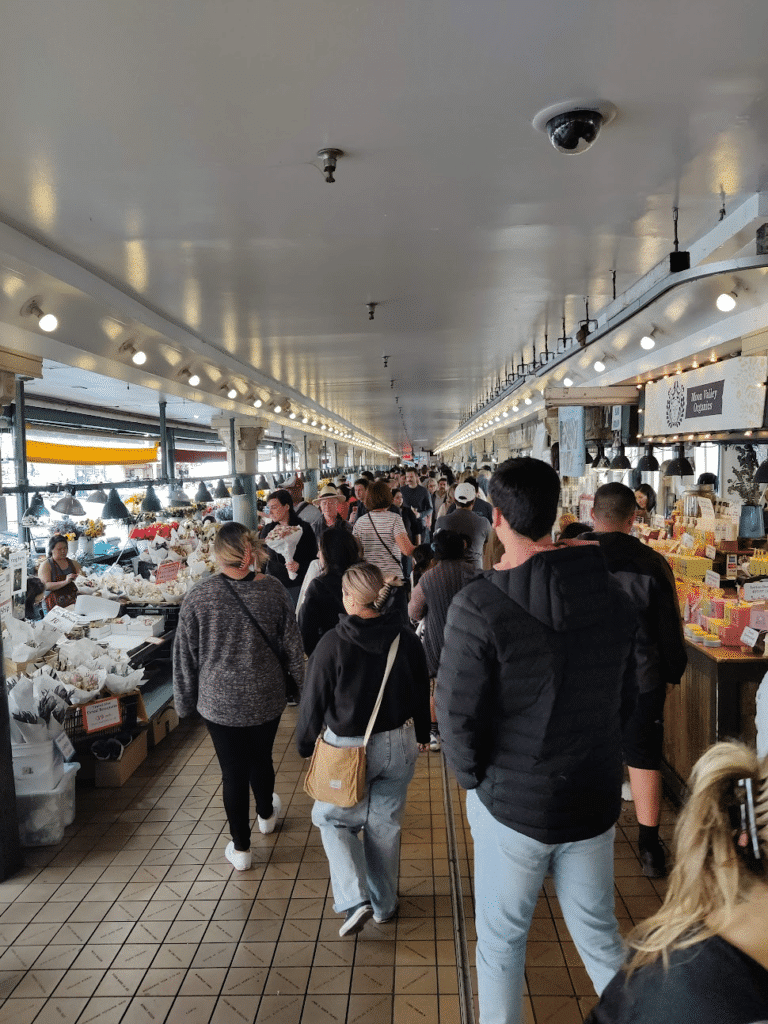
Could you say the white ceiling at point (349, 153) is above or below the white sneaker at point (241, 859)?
above

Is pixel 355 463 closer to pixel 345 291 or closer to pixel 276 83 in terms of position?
pixel 345 291

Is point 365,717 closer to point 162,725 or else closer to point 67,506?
point 162,725

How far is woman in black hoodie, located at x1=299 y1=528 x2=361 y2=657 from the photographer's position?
491cm

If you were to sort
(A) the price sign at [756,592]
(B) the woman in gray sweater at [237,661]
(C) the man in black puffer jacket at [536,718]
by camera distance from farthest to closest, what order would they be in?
(A) the price sign at [756,592] < (B) the woman in gray sweater at [237,661] < (C) the man in black puffer jacket at [536,718]

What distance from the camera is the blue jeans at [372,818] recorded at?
3178 millimetres

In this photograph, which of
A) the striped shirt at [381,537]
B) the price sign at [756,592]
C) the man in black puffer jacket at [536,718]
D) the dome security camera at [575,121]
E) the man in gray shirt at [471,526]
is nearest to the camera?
the man in black puffer jacket at [536,718]

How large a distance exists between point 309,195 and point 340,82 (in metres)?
1.12

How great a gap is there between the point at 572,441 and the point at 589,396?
1922 millimetres

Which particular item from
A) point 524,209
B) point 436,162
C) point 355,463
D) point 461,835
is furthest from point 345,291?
point 355,463

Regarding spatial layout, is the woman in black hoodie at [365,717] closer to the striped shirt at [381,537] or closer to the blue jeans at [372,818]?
the blue jeans at [372,818]

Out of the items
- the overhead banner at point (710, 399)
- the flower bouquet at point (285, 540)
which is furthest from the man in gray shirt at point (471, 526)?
the overhead banner at point (710, 399)

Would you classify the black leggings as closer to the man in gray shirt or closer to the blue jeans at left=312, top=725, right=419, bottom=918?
the blue jeans at left=312, top=725, right=419, bottom=918

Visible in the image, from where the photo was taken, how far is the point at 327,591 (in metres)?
4.98

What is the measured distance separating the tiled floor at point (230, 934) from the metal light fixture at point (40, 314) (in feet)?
10.9
